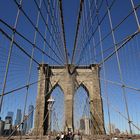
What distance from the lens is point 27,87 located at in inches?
288

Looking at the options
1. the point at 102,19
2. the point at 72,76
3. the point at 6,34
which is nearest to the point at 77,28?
the point at 102,19

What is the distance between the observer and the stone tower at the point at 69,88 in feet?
65.4

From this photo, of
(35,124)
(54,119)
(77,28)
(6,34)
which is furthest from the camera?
(54,119)

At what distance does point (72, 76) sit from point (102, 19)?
43.5 feet

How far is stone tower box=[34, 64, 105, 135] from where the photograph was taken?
19938mm

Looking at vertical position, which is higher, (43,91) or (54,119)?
(43,91)

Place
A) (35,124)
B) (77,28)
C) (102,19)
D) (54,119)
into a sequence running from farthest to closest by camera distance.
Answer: (54,119) → (35,124) → (77,28) → (102,19)

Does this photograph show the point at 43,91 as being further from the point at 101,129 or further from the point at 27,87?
the point at 27,87

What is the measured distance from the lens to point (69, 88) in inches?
867

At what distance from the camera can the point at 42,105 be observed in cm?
2044

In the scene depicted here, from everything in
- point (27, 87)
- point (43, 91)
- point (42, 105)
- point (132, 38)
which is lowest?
point (27, 87)

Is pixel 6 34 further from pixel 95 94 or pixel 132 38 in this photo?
pixel 95 94

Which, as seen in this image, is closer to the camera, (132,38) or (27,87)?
(132,38)

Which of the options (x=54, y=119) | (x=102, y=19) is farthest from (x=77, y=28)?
(x=54, y=119)
